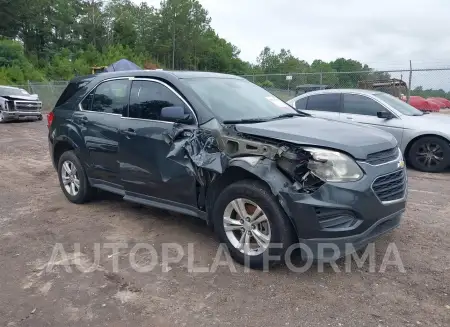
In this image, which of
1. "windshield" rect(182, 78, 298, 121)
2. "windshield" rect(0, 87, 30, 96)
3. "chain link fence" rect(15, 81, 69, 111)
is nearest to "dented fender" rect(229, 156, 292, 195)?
"windshield" rect(182, 78, 298, 121)

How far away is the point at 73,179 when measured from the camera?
554 cm

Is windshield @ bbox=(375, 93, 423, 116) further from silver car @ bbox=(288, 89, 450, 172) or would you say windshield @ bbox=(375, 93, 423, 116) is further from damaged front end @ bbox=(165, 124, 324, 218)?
damaged front end @ bbox=(165, 124, 324, 218)

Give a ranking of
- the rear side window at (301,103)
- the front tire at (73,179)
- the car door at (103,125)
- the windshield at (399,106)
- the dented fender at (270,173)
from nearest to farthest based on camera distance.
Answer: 1. the dented fender at (270,173)
2. the car door at (103,125)
3. the front tire at (73,179)
4. the windshield at (399,106)
5. the rear side window at (301,103)

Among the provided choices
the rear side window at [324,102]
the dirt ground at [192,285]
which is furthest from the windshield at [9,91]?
the dirt ground at [192,285]

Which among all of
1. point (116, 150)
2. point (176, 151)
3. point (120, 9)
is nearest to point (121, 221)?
point (116, 150)

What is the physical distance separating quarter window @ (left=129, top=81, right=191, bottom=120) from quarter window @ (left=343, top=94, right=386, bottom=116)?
197 inches

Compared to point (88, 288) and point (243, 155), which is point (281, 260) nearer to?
point (243, 155)

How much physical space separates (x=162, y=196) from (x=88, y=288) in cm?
125

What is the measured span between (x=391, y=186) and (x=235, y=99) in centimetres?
183

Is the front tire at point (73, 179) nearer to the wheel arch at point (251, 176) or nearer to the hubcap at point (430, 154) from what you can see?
the wheel arch at point (251, 176)

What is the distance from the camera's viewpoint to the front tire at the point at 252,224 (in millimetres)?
3342

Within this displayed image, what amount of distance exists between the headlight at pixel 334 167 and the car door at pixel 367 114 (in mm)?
4844

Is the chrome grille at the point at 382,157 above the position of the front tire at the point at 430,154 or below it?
above

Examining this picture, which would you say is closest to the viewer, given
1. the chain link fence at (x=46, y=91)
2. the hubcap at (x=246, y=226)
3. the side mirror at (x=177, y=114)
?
the hubcap at (x=246, y=226)
